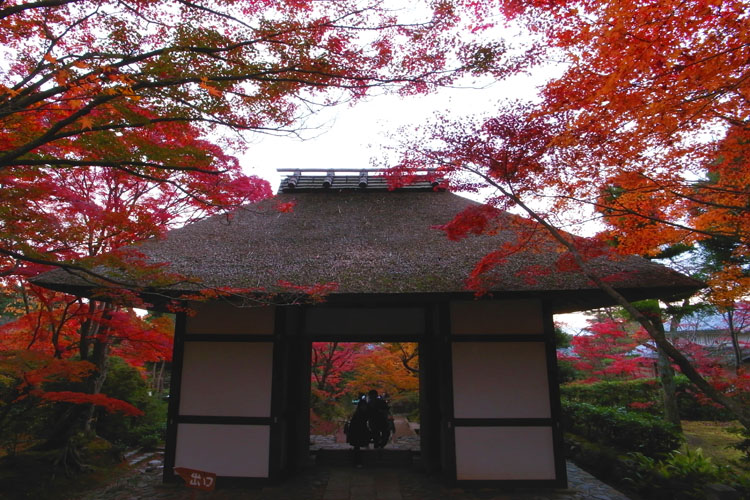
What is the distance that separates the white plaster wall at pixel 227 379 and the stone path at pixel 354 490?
982 mm

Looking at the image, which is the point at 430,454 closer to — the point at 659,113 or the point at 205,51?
the point at 659,113

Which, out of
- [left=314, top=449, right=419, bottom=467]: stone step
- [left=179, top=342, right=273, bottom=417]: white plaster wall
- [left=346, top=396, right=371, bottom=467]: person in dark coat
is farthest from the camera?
[left=314, top=449, right=419, bottom=467]: stone step

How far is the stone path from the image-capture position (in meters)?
5.35

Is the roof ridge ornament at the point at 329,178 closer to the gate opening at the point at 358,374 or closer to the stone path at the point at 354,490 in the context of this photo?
the gate opening at the point at 358,374

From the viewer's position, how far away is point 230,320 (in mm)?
6227

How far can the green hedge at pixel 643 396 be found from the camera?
13.2 m

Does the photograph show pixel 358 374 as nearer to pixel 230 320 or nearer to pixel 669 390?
pixel 230 320

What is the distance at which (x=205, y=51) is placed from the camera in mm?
3965

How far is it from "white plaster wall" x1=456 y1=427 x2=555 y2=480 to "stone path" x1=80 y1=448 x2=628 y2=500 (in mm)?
215

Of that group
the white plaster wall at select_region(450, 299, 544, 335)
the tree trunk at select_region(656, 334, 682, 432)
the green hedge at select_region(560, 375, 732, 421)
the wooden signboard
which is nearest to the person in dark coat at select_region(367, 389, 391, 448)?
the white plaster wall at select_region(450, 299, 544, 335)

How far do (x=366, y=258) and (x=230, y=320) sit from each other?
7.35 feet

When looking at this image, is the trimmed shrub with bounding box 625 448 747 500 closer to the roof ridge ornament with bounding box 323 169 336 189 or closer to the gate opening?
the gate opening

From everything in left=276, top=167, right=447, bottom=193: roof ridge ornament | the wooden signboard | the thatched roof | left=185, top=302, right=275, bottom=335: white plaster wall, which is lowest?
the wooden signboard

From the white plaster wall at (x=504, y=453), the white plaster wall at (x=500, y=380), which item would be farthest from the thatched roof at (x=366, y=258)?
the white plaster wall at (x=504, y=453)
